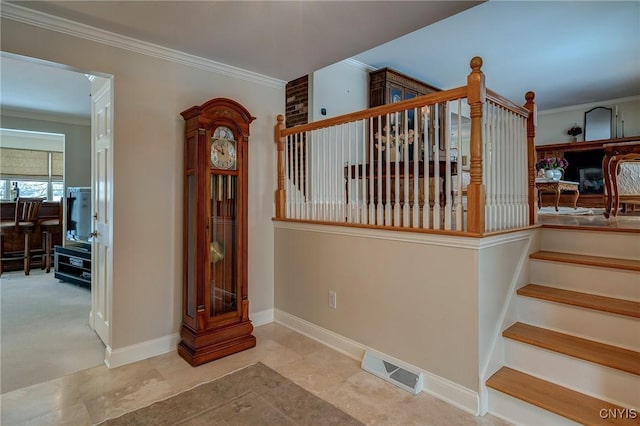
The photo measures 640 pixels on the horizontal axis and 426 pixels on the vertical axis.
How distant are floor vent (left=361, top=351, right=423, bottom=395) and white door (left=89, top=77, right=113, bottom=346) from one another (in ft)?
6.31

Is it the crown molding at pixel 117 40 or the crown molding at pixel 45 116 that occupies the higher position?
the crown molding at pixel 45 116

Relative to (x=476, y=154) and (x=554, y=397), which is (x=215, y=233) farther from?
(x=554, y=397)

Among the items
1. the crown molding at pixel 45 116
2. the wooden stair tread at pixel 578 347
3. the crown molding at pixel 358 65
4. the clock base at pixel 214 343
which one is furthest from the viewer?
the crown molding at pixel 45 116

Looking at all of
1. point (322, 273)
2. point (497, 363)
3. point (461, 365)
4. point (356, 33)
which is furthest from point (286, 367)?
point (356, 33)

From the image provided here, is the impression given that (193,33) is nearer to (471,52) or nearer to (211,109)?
(211,109)

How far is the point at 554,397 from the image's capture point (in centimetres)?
183

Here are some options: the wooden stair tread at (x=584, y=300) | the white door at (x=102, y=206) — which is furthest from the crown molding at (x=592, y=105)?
the white door at (x=102, y=206)

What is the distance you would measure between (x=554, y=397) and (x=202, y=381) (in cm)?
211

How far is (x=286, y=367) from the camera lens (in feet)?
8.20

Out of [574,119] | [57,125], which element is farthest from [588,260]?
[57,125]

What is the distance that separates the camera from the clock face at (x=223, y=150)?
8.91 ft

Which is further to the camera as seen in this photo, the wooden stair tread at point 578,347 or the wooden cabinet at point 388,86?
the wooden cabinet at point 388,86

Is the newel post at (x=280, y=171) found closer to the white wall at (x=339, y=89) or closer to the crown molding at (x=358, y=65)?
the white wall at (x=339, y=89)

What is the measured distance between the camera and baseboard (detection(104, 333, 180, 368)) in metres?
2.52
